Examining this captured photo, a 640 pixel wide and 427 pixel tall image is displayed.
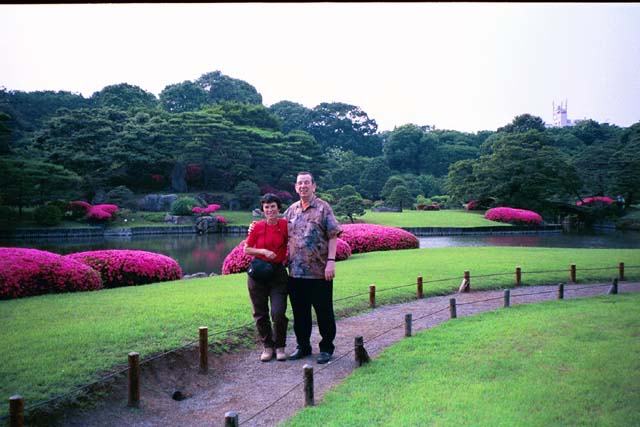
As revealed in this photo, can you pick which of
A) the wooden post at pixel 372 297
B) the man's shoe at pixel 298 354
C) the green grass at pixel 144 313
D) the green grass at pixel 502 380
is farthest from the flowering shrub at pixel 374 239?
the man's shoe at pixel 298 354

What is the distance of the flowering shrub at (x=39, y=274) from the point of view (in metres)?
7.57

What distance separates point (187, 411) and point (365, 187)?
4153 cm

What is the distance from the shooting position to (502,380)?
394 centimetres

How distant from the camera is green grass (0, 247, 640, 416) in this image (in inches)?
171

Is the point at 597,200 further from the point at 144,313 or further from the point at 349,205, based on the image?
the point at 144,313

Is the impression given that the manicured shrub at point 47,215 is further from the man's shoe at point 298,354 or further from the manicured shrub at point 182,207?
the man's shoe at point 298,354

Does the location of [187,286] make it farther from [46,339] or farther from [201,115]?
[201,115]

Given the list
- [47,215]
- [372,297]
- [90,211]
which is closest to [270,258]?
[372,297]

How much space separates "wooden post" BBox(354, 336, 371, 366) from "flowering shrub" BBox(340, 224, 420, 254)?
35.2 feet

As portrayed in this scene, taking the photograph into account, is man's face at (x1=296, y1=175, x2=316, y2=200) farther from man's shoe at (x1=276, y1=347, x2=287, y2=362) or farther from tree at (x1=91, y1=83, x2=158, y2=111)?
tree at (x1=91, y1=83, x2=158, y2=111)

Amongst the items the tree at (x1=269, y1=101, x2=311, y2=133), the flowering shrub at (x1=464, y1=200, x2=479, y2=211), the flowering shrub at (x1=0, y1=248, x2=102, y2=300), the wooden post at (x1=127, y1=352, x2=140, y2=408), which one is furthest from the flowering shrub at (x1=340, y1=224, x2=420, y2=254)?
the tree at (x1=269, y1=101, x2=311, y2=133)

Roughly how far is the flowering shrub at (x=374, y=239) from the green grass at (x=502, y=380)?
9710mm

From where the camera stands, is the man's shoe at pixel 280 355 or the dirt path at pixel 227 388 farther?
the man's shoe at pixel 280 355

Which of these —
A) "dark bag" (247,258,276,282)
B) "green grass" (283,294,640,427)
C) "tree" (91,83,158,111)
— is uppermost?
"tree" (91,83,158,111)
